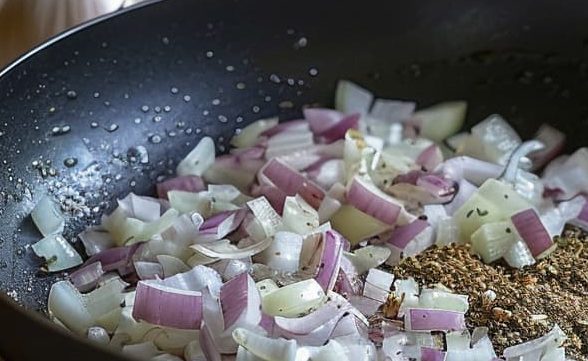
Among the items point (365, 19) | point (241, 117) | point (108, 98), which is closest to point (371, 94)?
point (365, 19)

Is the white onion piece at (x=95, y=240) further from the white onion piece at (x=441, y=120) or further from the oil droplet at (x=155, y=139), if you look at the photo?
the white onion piece at (x=441, y=120)

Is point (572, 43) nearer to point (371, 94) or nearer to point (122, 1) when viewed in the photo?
point (371, 94)

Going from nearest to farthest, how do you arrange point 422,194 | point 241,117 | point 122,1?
point 422,194, point 241,117, point 122,1

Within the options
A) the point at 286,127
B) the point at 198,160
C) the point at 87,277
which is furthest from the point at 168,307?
the point at 286,127

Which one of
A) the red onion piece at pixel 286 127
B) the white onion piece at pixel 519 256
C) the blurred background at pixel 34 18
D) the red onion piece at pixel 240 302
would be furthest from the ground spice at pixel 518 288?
the blurred background at pixel 34 18

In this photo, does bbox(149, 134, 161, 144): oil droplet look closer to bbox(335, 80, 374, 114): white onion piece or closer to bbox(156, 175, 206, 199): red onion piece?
bbox(156, 175, 206, 199): red onion piece

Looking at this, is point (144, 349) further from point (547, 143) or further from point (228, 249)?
point (547, 143)
